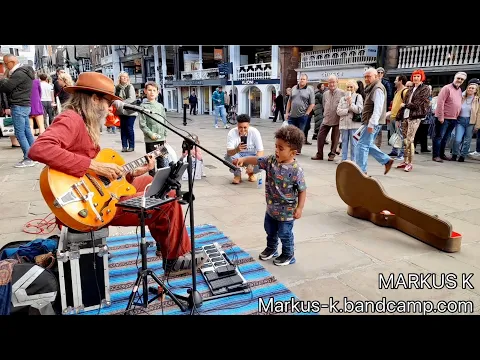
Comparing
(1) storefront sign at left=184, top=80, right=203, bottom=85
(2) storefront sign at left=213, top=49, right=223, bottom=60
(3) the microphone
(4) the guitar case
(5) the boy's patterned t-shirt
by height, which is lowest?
(4) the guitar case

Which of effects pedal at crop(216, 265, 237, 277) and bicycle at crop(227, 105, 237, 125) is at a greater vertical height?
bicycle at crop(227, 105, 237, 125)

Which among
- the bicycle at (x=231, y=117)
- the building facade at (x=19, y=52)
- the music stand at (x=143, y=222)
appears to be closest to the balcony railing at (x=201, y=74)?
the bicycle at (x=231, y=117)

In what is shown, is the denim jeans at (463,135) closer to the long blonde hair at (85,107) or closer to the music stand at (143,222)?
the music stand at (143,222)

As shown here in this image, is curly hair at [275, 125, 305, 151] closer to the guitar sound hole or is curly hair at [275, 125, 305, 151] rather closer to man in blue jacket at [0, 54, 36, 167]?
the guitar sound hole

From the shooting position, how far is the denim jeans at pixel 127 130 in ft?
28.4

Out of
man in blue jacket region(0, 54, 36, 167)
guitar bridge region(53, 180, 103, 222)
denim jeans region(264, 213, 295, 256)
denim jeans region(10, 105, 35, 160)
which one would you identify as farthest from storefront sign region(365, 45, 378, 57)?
guitar bridge region(53, 180, 103, 222)

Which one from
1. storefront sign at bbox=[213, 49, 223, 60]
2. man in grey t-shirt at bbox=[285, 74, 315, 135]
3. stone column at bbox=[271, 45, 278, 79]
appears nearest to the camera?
man in grey t-shirt at bbox=[285, 74, 315, 135]

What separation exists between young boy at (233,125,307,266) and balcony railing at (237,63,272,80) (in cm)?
1863

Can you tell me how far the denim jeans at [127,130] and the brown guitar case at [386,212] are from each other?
569 centimetres

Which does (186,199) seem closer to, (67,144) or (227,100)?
(67,144)

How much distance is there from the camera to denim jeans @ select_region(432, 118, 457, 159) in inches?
324

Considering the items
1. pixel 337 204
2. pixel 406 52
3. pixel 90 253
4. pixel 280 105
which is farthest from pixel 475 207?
pixel 280 105

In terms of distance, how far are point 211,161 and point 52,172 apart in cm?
602
